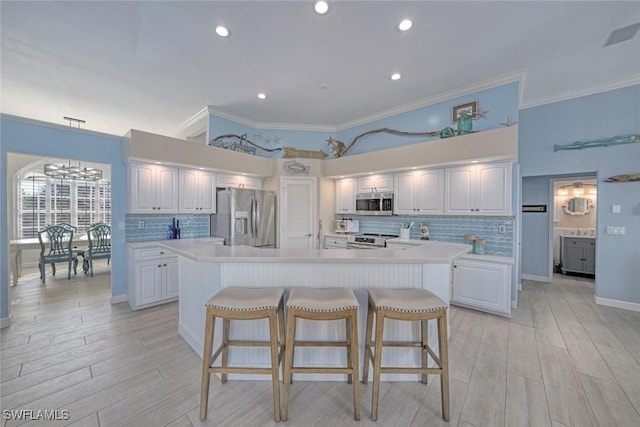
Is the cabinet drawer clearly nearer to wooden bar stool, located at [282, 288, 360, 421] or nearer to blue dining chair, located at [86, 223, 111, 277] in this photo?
blue dining chair, located at [86, 223, 111, 277]

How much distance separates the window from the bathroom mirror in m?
11.6

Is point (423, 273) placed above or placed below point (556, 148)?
below

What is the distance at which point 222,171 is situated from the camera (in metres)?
4.57

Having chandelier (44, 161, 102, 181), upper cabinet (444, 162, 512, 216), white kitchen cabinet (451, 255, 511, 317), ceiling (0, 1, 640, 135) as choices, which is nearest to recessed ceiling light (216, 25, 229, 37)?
ceiling (0, 1, 640, 135)

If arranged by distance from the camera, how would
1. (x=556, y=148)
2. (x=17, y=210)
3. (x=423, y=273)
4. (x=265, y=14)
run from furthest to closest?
(x=17, y=210) < (x=556, y=148) < (x=265, y=14) < (x=423, y=273)

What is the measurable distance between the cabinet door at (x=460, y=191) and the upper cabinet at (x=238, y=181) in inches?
140

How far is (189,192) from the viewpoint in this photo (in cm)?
429

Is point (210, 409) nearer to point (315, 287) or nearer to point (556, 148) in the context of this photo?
point (315, 287)

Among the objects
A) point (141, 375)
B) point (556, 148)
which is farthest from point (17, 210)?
A: point (556, 148)

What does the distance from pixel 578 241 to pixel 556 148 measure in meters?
2.66

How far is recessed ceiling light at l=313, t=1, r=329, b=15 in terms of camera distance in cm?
224

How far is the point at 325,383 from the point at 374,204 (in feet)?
10.8

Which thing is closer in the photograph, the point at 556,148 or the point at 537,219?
the point at 556,148

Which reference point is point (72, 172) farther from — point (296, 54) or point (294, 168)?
point (296, 54)
